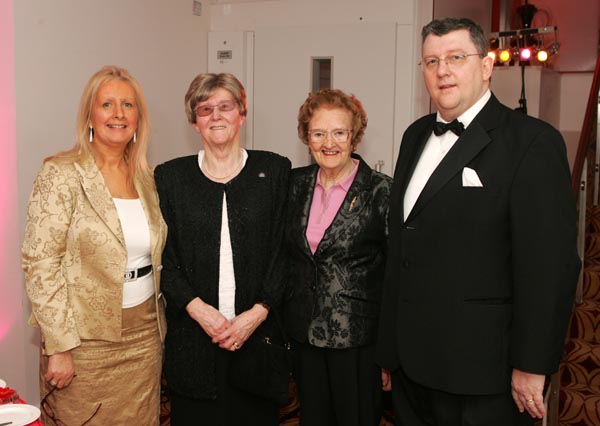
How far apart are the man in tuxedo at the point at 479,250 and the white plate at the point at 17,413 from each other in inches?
46.4

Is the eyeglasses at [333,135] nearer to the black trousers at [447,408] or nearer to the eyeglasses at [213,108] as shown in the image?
the eyeglasses at [213,108]

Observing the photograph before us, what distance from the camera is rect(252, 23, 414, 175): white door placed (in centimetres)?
361

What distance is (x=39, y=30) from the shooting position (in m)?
2.69

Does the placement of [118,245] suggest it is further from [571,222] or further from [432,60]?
[571,222]

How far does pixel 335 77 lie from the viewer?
12.3 ft

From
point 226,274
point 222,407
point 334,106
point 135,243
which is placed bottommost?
point 222,407

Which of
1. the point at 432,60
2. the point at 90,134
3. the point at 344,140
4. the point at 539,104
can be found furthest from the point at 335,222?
the point at 539,104

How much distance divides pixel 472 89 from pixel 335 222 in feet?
2.18

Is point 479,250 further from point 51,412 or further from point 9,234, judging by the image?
point 9,234

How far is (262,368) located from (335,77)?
216 centimetres

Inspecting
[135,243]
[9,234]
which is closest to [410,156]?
[135,243]

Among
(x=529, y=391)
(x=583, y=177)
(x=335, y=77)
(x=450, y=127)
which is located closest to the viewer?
(x=529, y=391)

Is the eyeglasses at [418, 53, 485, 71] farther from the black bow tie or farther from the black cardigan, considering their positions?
the black cardigan

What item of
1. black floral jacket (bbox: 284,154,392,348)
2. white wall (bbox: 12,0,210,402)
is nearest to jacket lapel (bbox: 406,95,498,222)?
black floral jacket (bbox: 284,154,392,348)
